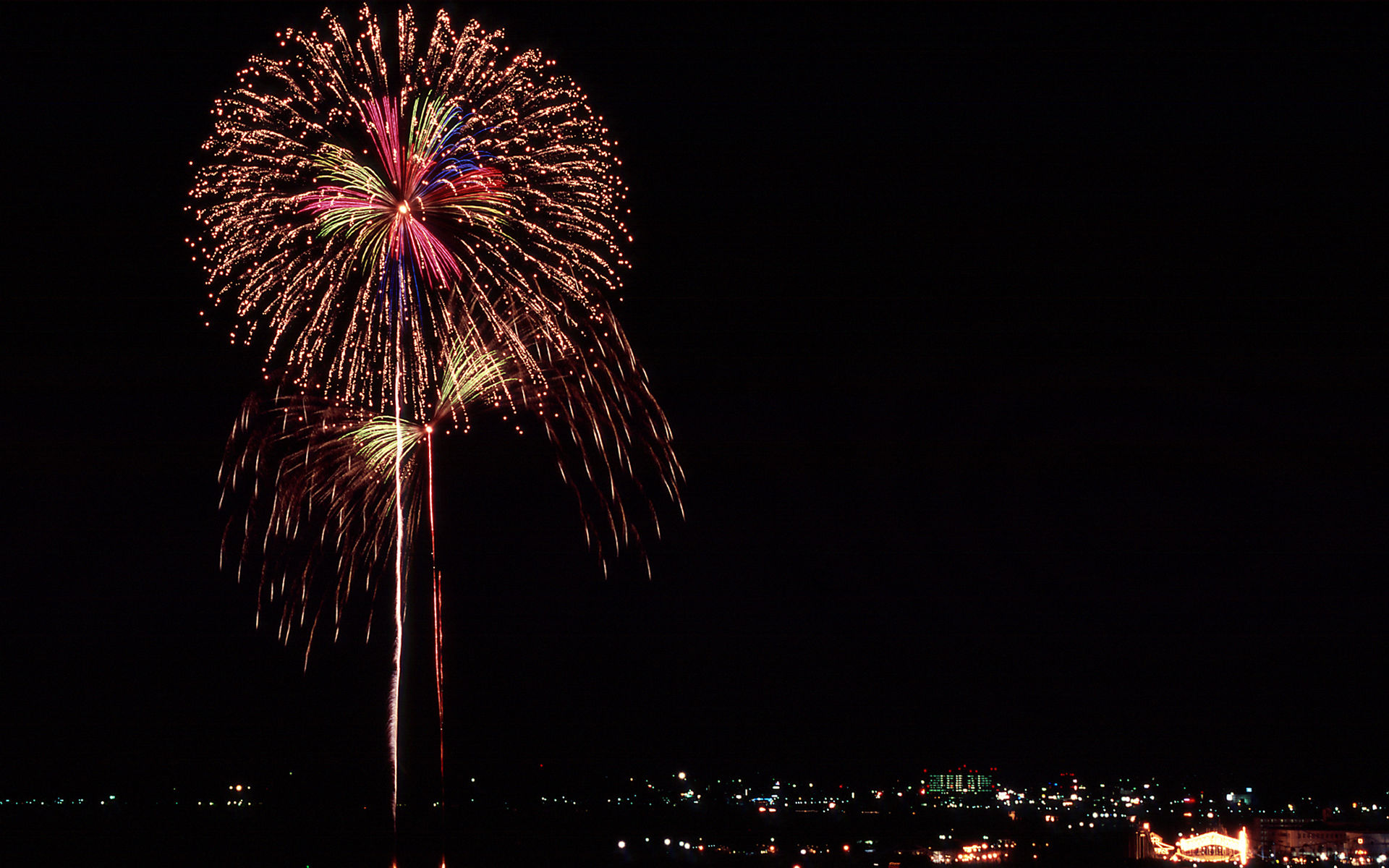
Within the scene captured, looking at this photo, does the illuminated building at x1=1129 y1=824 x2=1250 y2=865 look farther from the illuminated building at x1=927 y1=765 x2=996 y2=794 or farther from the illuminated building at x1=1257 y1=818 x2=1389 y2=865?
the illuminated building at x1=927 y1=765 x2=996 y2=794

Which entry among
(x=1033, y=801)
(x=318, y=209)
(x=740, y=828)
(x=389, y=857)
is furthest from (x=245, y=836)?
(x=1033, y=801)

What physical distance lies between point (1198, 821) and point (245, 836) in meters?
58.1

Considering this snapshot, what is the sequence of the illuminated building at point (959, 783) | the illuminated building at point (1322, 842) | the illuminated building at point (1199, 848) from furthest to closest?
1. the illuminated building at point (959, 783)
2. the illuminated building at point (1199, 848)
3. the illuminated building at point (1322, 842)

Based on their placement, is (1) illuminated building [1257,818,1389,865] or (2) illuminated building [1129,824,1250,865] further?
(2) illuminated building [1129,824,1250,865]

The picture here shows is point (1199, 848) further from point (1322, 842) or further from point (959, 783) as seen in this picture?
point (959, 783)

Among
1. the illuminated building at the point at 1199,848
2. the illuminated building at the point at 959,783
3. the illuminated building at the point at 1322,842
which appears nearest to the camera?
the illuminated building at the point at 1322,842

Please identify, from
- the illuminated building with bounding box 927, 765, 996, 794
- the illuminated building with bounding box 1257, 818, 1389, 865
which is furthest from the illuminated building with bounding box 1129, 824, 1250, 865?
the illuminated building with bounding box 927, 765, 996, 794

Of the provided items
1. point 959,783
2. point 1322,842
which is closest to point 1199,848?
point 1322,842

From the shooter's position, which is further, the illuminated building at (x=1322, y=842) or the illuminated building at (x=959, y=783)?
the illuminated building at (x=959, y=783)

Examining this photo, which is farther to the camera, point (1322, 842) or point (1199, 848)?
point (1199, 848)

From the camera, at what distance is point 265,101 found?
10469 mm

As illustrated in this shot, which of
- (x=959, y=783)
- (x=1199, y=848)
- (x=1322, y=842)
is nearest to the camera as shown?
(x=1322, y=842)

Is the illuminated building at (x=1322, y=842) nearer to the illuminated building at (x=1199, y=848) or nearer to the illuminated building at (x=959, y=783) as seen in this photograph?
the illuminated building at (x=1199, y=848)

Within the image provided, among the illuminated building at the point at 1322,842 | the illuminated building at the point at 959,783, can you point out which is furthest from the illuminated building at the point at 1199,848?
the illuminated building at the point at 959,783
